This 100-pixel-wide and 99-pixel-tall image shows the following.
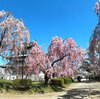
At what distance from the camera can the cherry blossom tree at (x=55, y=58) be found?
1331 centimetres

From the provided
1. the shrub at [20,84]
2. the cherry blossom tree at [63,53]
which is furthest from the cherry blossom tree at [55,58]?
the shrub at [20,84]

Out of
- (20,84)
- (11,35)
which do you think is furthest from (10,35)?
(20,84)

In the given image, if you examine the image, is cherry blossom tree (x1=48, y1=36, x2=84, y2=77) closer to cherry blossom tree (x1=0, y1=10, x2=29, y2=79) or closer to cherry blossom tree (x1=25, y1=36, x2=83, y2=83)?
cherry blossom tree (x1=25, y1=36, x2=83, y2=83)

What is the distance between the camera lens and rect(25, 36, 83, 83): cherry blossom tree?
1331 cm

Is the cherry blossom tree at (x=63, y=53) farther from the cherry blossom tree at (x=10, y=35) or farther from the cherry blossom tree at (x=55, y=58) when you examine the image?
the cherry blossom tree at (x=10, y=35)

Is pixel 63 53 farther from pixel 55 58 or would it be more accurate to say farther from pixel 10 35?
pixel 10 35

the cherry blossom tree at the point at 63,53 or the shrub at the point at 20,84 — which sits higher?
the cherry blossom tree at the point at 63,53

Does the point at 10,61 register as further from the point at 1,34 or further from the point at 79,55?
the point at 79,55

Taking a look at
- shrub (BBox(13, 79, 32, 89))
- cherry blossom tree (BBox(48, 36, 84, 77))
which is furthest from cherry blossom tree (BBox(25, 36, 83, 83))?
shrub (BBox(13, 79, 32, 89))

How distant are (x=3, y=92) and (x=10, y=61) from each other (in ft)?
11.5

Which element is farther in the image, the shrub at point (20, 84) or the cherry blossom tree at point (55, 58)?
the cherry blossom tree at point (55, 58)

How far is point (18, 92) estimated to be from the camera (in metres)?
10.4

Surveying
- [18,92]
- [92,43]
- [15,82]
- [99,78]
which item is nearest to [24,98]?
[18,92]

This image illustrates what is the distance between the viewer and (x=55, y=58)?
14.4 m
